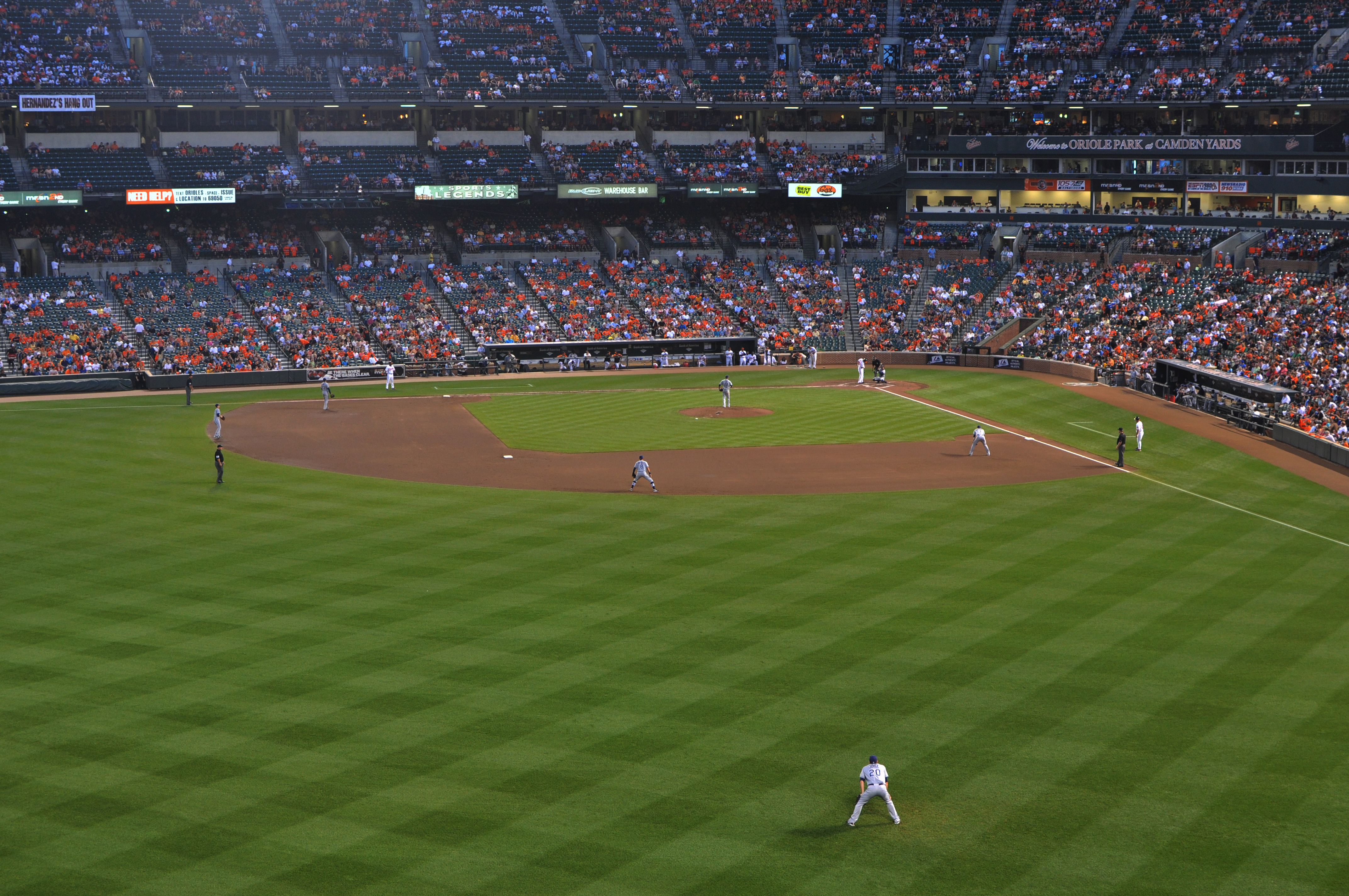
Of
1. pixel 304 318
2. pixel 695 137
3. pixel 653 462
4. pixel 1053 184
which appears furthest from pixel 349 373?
pixel 1053 184

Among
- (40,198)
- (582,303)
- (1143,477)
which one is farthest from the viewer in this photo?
(582,303)

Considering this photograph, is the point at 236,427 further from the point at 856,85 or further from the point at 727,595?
the point at 856,85

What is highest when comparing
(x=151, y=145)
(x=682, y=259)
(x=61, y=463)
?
(x=151, y=145)

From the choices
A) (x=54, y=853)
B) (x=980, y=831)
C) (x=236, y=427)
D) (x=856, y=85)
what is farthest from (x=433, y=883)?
(x=856, y=85)

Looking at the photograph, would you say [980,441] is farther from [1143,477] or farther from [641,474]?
[641,474]

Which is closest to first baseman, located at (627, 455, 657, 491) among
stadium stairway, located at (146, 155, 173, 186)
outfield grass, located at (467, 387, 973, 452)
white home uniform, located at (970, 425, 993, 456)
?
outfield grass, located at (467, 387, 973, 452)

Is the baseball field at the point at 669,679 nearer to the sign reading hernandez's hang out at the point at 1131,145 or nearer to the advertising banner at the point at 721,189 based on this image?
the sign reading hernandez's hang out at the point at 1131,145
